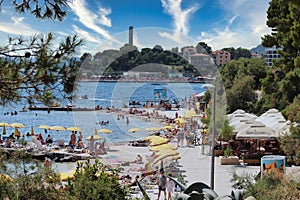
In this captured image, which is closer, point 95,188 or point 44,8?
point 44,8

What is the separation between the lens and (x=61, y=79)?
3.41 m

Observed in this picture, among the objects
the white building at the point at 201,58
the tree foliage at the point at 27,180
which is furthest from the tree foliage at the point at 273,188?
the white building at the point at 201,58

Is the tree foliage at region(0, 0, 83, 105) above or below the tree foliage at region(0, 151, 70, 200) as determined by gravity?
above

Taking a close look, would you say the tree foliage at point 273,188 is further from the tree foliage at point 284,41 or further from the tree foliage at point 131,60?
the tree foliage at point 131,60

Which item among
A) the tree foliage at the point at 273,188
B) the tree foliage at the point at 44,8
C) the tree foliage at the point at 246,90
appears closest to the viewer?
the tree foliage at the point at 44,8

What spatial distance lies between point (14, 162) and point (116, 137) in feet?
48.8

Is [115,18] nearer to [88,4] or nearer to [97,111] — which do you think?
[88,4]

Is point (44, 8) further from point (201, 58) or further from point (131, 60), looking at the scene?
point (131, 60)

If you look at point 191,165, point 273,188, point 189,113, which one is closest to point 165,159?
point 191,165

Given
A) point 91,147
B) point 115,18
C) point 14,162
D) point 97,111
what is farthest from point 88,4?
point 14,162

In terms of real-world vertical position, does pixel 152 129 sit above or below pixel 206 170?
above

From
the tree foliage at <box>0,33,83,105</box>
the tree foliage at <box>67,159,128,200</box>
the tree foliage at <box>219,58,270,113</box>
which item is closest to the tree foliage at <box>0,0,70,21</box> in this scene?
the tree foliage at <box>0,33,83,105</box>

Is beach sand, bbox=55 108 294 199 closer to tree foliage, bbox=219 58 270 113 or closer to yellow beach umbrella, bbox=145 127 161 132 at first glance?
yellow beach umbrella, bbox=145 127 161 132

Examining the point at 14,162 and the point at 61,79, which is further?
the point at 14,162
